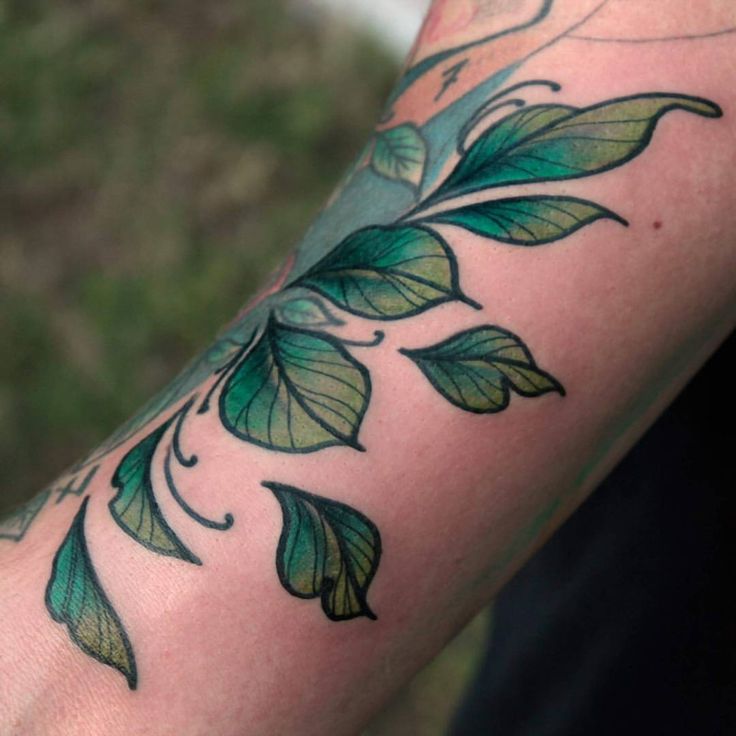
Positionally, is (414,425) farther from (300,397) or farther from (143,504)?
(143,504)

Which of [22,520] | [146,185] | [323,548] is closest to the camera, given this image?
[323,548]

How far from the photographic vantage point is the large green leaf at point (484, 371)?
2.56ft

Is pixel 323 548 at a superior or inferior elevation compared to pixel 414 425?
inferior

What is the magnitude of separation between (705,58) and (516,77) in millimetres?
147

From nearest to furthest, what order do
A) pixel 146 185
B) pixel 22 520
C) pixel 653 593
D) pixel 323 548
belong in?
pixel 323 548, pixel 22 520, pixel 653 593, pixel 146 185

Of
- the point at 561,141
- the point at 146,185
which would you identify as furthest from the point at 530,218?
the point at 146,185

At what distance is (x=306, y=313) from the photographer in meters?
0.83

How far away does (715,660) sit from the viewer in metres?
1.06

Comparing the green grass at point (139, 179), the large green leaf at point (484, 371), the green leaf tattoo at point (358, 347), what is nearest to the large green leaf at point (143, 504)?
the green leaf tattoo at point (358, 347)

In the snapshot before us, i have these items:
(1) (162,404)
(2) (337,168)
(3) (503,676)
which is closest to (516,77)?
(1) (162,404)

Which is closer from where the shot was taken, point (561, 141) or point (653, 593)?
point (561, 141)

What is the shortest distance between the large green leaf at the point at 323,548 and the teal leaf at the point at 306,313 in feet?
0.44

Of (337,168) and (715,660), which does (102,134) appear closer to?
(337,168)

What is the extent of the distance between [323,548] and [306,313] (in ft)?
0.63
